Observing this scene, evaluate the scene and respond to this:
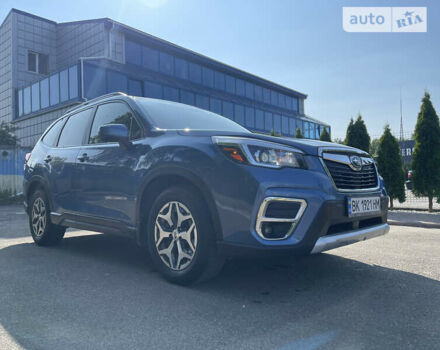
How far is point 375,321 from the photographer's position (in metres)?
2.49

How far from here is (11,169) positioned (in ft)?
53.7

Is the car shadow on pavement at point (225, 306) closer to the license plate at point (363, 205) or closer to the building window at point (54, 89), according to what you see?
the license plate at point (363, 205)

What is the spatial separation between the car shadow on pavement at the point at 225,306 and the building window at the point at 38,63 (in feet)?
92.4

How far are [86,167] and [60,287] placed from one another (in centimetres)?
140

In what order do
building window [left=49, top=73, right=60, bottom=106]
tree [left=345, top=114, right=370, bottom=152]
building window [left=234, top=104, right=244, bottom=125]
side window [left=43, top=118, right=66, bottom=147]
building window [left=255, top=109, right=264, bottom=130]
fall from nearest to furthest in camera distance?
1. side window [left=43, top=118, right=66, bottom=147]
2. tree [left=345, top=114, right=370, bottom=152]
3. building window [left=49, top=73, right=60, bottom=106]
4. building window [left=234, top=104, right=244, bottom=125]
5. building window [left=255, top=109, right=264, bottom=130]

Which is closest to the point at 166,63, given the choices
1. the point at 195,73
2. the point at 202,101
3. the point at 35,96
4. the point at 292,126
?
the point at 195,73

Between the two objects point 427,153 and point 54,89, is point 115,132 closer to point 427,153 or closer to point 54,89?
point 427,153

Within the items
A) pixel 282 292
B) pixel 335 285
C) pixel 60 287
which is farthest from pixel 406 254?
pixel 60 287

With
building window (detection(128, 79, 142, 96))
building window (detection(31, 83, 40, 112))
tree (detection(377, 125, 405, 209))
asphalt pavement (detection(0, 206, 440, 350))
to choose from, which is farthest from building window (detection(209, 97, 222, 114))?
asphalt pavement (detection(0, 206, 440, 350))

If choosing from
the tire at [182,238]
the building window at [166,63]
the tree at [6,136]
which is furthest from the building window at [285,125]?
the tire at [182,238]

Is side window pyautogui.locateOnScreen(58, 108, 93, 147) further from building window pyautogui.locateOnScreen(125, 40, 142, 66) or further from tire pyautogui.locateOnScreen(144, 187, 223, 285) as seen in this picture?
building window pyautogui.locateOnScreen(125, 40, 142, 66)

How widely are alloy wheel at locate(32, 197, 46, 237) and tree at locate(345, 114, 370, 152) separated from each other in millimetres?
9950

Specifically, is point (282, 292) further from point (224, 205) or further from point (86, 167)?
point (86, 167)

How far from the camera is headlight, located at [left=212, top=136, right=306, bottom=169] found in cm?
289
